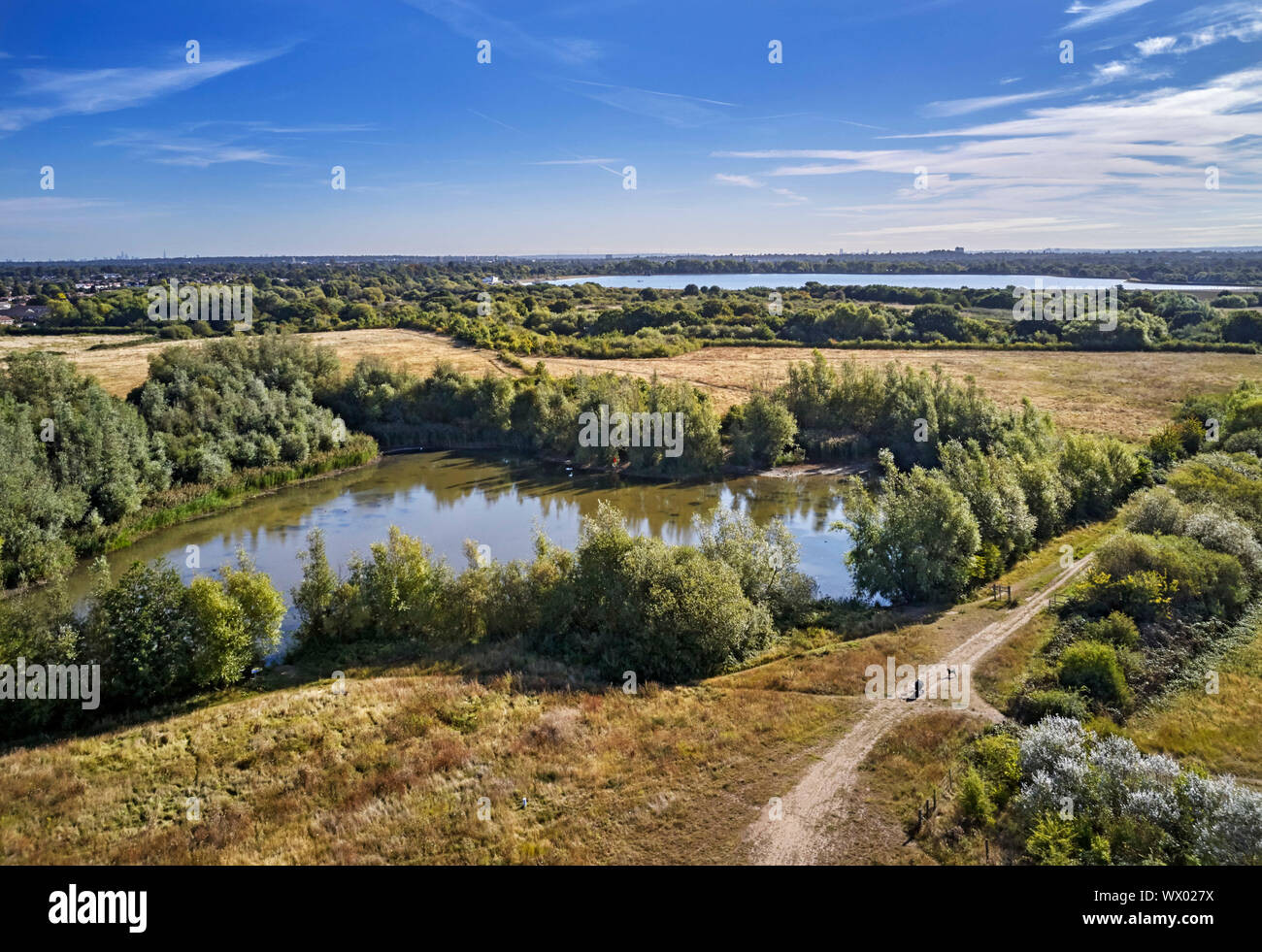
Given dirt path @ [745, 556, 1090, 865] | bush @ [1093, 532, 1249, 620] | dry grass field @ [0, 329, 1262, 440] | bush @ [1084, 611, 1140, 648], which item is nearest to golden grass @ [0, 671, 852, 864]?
dirt path @ [745, 556, 1090, 865]

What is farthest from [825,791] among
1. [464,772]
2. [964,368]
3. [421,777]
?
[964,368]

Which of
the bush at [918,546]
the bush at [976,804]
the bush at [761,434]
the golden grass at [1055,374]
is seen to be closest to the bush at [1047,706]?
the bush at [976,804]

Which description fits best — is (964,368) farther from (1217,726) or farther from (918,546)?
(1217,726)

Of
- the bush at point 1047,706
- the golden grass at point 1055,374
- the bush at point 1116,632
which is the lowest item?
the bush at point 1047,706

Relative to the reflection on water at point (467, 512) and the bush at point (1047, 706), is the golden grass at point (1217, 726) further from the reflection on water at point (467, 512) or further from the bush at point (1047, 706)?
the reflection on water at point (467, 512)

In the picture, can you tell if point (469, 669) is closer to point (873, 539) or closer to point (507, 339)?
point (873, 539)

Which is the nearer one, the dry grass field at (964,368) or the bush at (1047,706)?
the bush at (1047,706)
